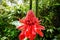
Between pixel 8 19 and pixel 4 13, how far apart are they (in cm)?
11

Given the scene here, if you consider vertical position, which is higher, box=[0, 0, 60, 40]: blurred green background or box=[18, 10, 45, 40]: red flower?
box=[18, 10, 45, 40]: red flower

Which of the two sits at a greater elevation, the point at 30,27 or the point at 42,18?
the point at 30,27

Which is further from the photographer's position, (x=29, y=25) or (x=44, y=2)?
(x=44, y=2)

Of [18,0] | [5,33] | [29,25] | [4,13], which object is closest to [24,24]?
[29,25]

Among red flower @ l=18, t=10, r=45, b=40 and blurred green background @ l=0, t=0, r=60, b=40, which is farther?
blurred green background @ l=0, t=0, r=60, b=40

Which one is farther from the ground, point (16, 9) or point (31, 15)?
point (31, 15)

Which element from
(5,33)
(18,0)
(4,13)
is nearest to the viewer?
(5,33)

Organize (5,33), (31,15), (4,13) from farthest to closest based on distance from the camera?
(4,13) < (5,33) < (31,15)

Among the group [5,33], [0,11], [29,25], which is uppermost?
[29,25]

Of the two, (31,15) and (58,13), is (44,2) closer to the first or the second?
(58,13)

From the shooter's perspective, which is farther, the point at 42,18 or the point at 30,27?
the point at 42,18

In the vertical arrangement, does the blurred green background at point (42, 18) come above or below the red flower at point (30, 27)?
below

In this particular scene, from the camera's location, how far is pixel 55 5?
1766 millimetres

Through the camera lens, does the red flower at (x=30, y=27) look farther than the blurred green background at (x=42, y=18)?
No
